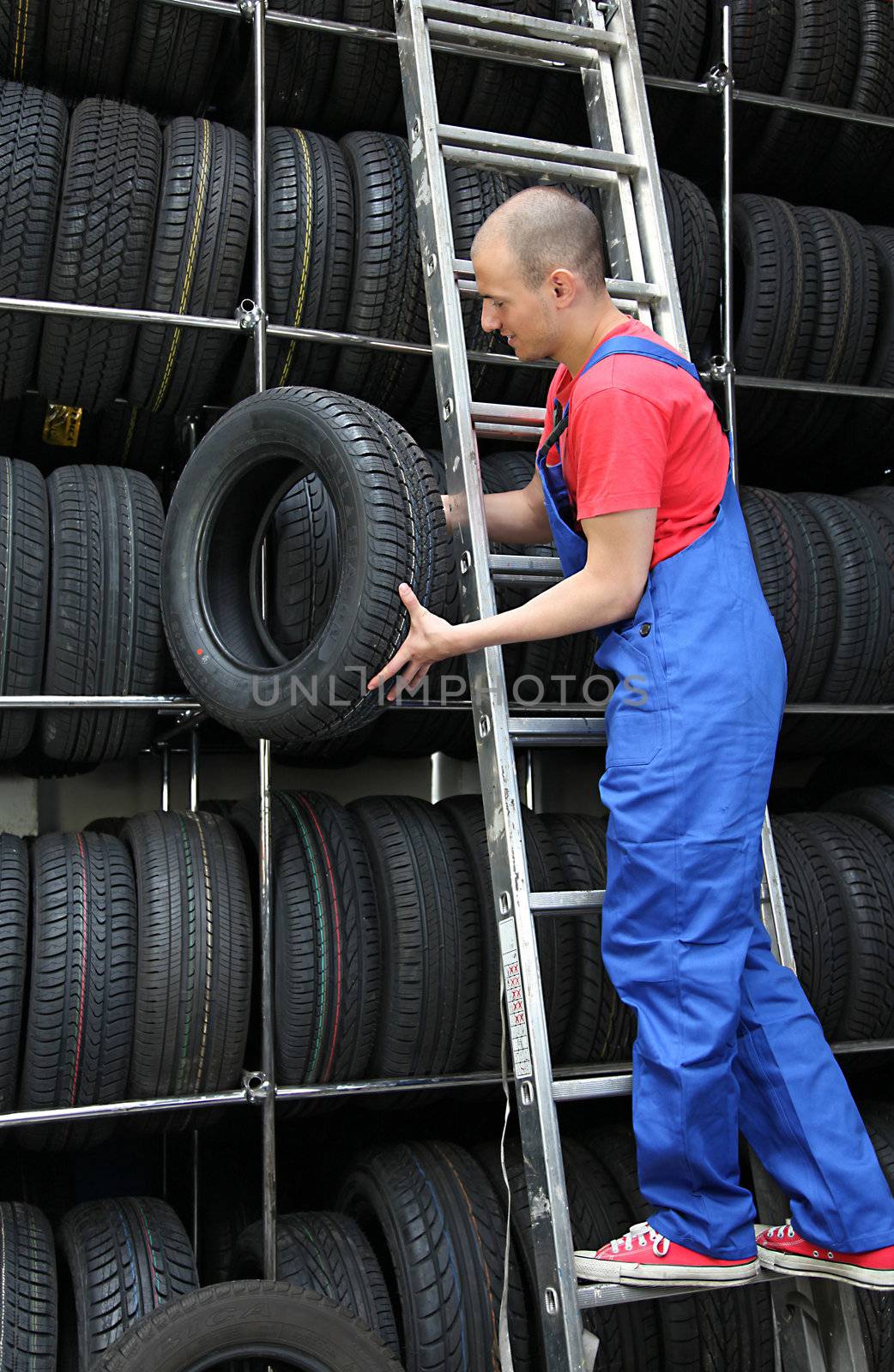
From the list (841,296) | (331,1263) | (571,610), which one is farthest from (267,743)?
(841,296)

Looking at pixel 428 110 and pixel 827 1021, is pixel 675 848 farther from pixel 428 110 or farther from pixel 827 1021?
pixel 428 110

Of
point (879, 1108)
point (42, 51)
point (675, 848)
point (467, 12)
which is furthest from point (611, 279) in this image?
point (879, 1108)

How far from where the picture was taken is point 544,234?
2.30 m

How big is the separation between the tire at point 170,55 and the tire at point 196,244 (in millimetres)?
323

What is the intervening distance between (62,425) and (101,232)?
2.05 feet

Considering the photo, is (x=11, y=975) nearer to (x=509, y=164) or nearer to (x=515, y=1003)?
(x=515, y=1003)

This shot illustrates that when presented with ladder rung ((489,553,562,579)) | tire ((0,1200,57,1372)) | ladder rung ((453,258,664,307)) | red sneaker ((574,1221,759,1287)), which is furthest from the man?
tire ((0,1200,57,1372))

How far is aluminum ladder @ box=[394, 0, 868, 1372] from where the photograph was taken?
2217 millimetres

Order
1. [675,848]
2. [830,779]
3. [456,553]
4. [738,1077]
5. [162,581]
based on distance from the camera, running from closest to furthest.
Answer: [675,848], [738,1077], [456,553], [162,581], [830,779]

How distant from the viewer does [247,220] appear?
3084mm

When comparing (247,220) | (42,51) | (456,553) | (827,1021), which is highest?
(42,51)

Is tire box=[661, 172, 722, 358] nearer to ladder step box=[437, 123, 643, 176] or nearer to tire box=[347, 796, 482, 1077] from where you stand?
ladder step box=[437, 123, 643, 176]

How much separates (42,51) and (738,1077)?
9.98ft

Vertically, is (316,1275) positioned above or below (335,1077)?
below
